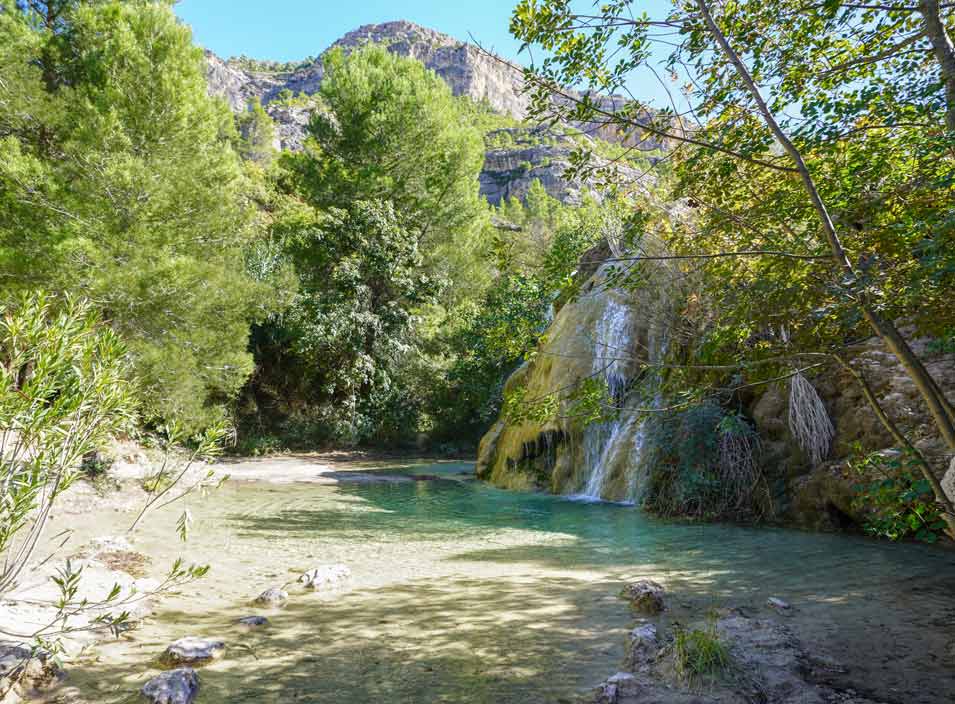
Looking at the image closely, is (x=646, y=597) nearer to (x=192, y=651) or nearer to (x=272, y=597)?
(x=272, y=597)

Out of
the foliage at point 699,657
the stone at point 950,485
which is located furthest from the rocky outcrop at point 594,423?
the foliage at point 699,657

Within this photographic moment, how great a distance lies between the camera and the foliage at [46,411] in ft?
8.70

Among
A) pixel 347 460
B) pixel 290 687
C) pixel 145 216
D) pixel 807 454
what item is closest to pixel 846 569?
pixel 807 454

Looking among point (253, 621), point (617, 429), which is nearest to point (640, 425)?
point (617, 429)

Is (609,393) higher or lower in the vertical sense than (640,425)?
higher

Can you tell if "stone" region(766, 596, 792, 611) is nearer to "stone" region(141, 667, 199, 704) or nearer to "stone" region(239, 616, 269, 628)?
"stone" region(239, 616, 269, 628)

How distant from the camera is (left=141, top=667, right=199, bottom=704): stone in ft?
10.2

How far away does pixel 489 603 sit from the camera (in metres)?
4.89

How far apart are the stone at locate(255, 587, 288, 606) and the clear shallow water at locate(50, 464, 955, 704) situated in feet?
0.31

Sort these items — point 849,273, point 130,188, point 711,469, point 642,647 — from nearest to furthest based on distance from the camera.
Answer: point 849,273
point 642,647
point 711,469
point 130,188

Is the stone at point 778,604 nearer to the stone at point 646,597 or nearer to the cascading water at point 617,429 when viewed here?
the stone at point 646,597

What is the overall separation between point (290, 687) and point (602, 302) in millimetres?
11078

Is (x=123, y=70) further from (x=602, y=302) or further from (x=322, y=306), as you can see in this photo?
(x=602, y=302)

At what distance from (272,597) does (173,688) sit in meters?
1.70
